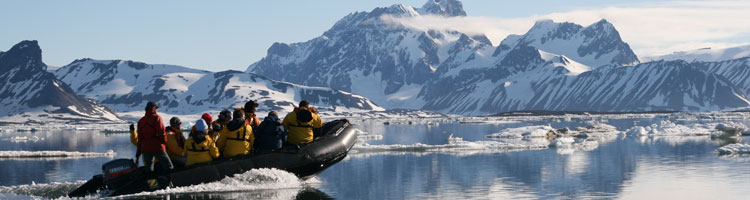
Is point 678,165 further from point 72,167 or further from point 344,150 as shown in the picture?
point 72,167

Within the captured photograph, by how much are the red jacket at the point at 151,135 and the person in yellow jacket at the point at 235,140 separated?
1.92 meters

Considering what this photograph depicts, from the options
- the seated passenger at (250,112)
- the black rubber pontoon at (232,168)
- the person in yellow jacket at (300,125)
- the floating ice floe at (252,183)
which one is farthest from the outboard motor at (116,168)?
the person in yellow jacket at (300,125)

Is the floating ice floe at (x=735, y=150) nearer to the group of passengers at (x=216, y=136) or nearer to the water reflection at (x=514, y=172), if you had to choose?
the water reflection at (x=514, y=172)

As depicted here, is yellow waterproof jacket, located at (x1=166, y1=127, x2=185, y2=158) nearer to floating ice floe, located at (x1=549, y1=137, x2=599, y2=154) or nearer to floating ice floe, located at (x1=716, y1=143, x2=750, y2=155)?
floating ice floe, located at (x1=549, y1=137, x2=599, y2=154)

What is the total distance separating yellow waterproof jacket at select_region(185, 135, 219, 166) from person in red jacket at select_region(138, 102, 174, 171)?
0.74 meters

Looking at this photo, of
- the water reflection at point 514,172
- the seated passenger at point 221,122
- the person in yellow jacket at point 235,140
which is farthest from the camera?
the water reflection at point 514,172

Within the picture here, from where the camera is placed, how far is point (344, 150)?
105ft

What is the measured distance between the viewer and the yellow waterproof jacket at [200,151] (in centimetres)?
2798

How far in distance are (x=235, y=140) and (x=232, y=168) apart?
3.33 ft

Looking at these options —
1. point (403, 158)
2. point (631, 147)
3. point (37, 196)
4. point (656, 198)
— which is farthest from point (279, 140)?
point (631, 147)

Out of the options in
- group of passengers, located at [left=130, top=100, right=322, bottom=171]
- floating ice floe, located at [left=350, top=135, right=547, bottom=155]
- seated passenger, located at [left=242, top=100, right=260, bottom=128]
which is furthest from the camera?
floating ice floe, located at [left=350, top=135, right=547, bottom=155]

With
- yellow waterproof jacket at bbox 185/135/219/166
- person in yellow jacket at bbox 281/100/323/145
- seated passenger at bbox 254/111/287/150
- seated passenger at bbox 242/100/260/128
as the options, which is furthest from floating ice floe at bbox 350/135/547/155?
yellow waterproof jacket at bbox 185/135/219/166

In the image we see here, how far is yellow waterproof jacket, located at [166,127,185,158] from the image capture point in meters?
28.2

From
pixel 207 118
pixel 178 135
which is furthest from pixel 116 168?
pixel 207 118
